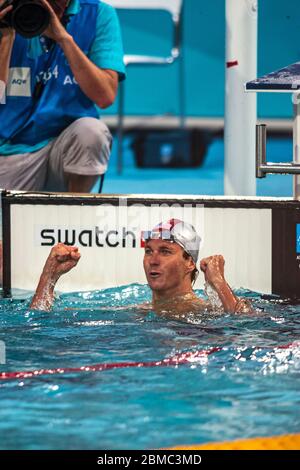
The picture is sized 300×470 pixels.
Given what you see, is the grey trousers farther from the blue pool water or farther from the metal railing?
the metal railing

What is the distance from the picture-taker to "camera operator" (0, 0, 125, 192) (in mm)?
5863

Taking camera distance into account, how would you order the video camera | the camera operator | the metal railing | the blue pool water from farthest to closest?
the camera operator < the video camera < the metal railing < the blue pool water

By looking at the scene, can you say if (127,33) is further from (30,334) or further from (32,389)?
(32,389)

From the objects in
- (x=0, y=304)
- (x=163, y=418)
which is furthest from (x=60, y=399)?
(x=0, y=304)

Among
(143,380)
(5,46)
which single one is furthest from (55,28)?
(143,380)

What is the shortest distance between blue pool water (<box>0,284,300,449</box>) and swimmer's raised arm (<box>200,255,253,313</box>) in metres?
0.05

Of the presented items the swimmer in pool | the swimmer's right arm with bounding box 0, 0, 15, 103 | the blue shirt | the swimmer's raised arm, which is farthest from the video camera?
the swimmer's raised arm

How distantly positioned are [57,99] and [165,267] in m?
1.40

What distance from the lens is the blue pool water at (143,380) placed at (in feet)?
11.1

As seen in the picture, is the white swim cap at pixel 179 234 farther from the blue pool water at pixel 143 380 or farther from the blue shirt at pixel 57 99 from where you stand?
the blue shirt at pixel 57 99

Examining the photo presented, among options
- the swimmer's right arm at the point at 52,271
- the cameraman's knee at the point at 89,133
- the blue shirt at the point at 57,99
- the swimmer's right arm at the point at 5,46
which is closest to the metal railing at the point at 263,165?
the swimmer's right arm at the point at 52,271

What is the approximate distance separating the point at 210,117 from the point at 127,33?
1.11 meters

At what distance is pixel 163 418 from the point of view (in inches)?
138
